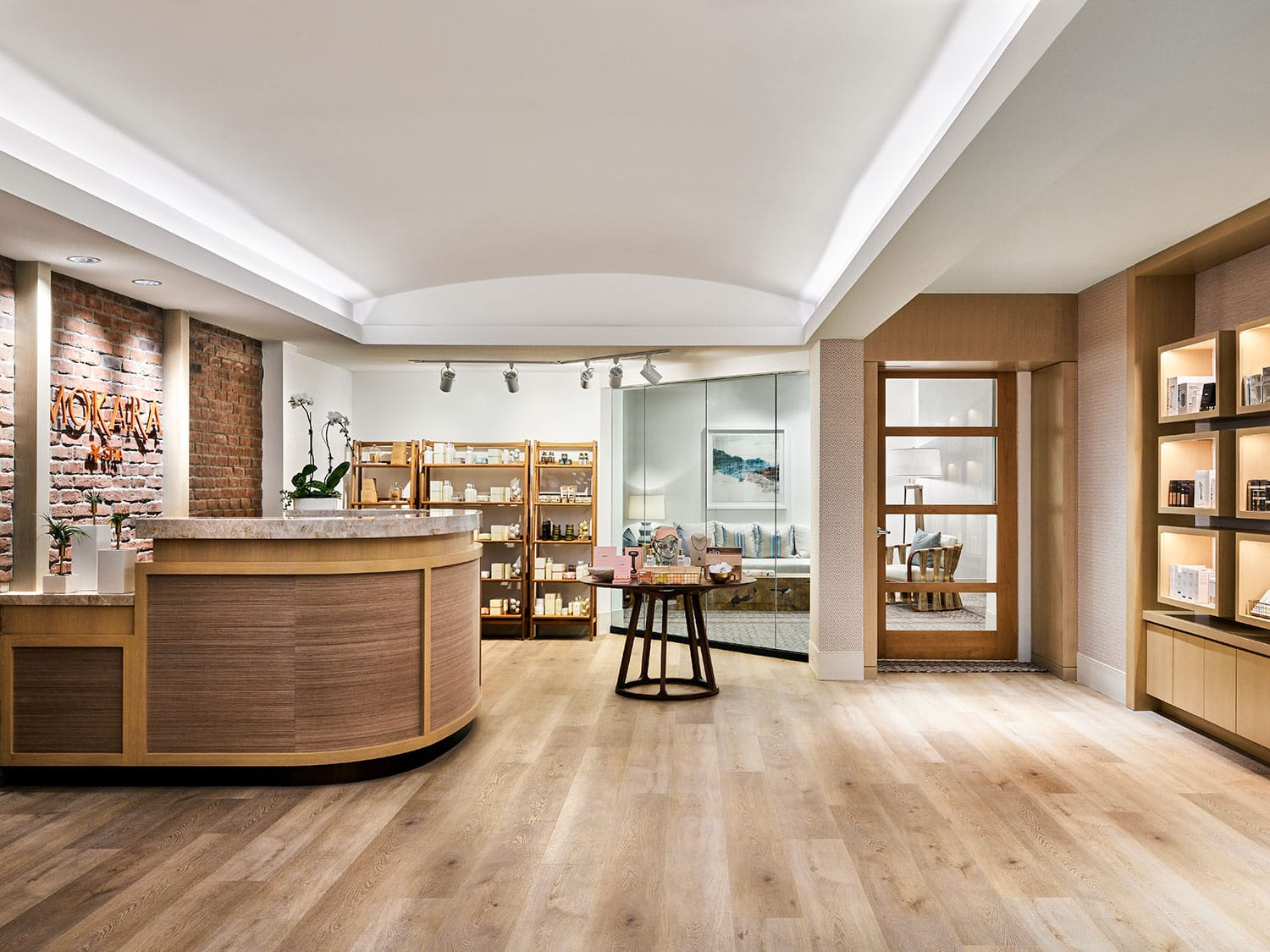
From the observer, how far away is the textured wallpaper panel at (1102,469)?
18.7 feet

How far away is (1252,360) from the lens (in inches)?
178

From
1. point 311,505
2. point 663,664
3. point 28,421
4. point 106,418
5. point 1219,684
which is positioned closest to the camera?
point 28,421

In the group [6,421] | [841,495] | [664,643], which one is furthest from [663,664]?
[6,421]

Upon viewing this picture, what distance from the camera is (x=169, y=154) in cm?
400

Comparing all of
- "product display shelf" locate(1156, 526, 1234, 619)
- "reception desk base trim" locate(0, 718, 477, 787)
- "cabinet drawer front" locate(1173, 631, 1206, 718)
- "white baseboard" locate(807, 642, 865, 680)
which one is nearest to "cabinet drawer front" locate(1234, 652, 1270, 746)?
"cabinet drawer front" locate(1173, 631, 1206, 718)

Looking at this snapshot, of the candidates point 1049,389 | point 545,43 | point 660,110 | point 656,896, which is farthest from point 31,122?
point 1049,389

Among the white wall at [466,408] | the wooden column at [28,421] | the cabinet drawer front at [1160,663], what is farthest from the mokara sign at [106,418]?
the cabinet drawer front at [1160,663]

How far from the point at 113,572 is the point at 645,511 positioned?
4684 millimetres

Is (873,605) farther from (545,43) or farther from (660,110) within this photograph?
(545,43)

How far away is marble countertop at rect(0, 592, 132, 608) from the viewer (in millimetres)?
4059

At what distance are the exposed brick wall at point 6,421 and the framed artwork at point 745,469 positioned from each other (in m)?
4.93

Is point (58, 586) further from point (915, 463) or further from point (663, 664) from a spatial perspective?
point (915, 463)

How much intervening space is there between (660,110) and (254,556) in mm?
2533

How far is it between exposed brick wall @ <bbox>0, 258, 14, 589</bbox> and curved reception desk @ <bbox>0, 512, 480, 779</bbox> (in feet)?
0.94
